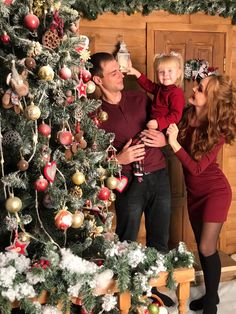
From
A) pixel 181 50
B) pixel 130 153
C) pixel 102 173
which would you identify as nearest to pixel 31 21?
pixel 102 173

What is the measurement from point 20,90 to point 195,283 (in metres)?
2.00

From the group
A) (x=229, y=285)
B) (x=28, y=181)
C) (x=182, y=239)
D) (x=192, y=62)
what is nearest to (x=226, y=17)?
(x=192, y=62)

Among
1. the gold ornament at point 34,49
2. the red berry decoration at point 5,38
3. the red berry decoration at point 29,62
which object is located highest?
the red berry decoration at point 5,38

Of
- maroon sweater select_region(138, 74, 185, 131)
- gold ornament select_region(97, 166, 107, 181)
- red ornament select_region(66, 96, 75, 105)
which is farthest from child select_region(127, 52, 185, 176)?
red ornament select_region(66, 96, 75, 105)

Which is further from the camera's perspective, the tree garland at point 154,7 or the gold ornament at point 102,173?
the tree garland at point 154,7

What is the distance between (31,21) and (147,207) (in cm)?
133

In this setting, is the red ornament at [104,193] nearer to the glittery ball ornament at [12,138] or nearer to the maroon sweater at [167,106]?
the glittery ball ornament at [12,138]

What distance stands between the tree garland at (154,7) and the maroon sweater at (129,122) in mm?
602

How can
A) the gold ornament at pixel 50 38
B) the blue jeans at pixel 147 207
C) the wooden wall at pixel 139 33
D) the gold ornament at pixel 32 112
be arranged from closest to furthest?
the gold ornament at pixel 32 112 → the gold ornament at pixel 50 38 → the blue jeans at pixel 147 207 → the wooden wall at pixel 139 33

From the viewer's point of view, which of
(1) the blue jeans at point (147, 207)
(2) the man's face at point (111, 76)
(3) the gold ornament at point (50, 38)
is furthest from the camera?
(1) the blue jeans at point (147, 207)

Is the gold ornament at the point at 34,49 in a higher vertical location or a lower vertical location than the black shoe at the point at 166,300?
higher

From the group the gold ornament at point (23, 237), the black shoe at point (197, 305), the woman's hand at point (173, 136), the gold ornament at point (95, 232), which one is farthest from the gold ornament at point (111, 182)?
the black shoe at point (197, 305)

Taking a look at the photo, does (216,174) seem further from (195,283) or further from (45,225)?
(45,225)

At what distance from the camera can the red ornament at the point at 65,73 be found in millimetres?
1412
